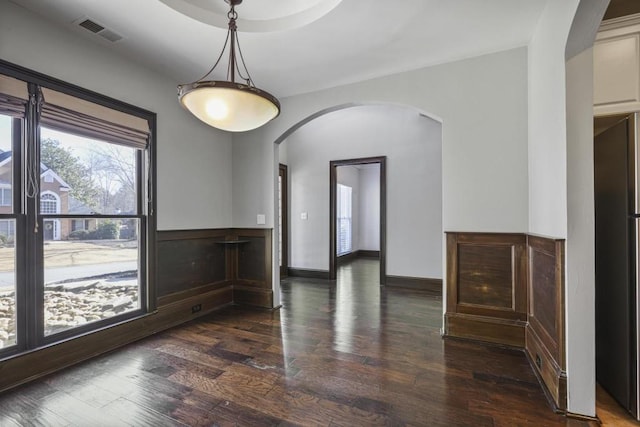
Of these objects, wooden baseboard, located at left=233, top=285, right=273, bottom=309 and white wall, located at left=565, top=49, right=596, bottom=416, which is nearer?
white wall, located at left=565, top=49, right=596, bottom=416

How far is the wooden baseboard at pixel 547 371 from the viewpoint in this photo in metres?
1.81

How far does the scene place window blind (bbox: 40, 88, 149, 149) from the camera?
2297mm

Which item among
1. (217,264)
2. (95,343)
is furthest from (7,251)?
(217,264)

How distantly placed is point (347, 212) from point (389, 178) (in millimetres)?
3073

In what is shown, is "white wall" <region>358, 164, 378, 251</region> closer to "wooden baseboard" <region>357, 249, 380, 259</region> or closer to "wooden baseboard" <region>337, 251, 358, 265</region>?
"wooden baseboard" <region>357, 249, 380, 259</region>

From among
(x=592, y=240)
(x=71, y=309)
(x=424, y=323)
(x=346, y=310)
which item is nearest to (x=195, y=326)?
(x=71, y=309)

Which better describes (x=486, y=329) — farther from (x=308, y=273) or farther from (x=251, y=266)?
(x=308, y=273)

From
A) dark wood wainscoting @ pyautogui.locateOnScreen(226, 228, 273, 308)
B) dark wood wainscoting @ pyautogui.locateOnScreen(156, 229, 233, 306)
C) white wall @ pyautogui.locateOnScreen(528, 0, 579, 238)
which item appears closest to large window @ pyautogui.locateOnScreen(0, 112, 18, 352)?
dark wood wainscoting @ pyautogui.locateOnScreen(156, 229, 233, 306)

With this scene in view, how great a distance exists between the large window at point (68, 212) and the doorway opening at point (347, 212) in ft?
10.3

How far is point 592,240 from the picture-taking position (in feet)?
5.75

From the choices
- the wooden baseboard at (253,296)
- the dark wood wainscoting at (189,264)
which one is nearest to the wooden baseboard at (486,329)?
the wooden baseboard at (253,296)

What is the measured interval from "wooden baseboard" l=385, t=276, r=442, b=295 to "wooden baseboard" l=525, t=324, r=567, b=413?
6.66 ft

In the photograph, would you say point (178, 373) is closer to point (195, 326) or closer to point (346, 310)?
point (195, 326)

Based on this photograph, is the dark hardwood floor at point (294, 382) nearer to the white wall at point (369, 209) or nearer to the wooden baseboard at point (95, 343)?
the wooden baseboard at point (95, 343)
